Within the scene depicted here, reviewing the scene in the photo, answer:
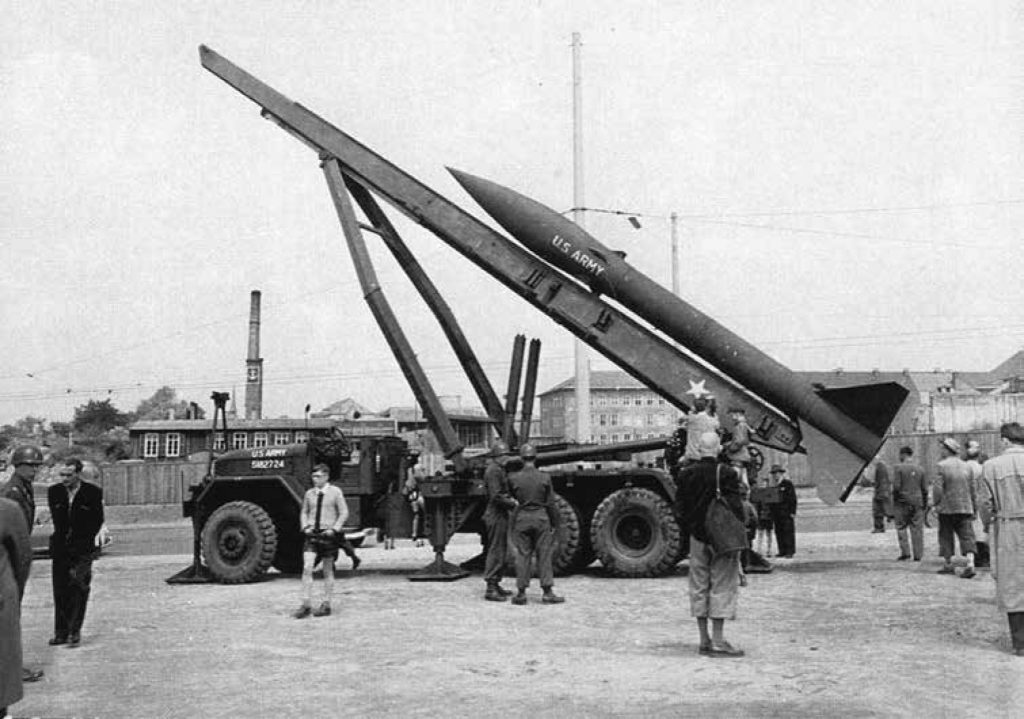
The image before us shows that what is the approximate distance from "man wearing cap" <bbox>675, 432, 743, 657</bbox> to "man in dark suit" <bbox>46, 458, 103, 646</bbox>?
474cm

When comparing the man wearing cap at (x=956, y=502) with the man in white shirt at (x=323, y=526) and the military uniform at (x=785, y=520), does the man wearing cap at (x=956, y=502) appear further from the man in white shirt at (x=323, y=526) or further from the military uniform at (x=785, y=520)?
the man in white shirt at (x=323, y=526)

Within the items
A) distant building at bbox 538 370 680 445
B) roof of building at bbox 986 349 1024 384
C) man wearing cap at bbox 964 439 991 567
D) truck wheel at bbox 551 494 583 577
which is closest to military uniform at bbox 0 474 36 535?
truck wheel at bbox 551 494 583 577

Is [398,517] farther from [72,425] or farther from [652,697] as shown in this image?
[72,425]

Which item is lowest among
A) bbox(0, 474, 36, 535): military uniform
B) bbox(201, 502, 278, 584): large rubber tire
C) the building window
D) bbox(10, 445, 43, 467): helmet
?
bbox(201, 502, 278, 584): large rubber tire

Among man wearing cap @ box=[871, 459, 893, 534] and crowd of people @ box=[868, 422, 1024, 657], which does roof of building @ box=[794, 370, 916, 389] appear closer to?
crowd of people @ box=[868, 422, 1024, 657]

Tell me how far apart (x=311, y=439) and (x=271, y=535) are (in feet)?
4.10

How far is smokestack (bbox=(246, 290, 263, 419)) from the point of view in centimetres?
4475

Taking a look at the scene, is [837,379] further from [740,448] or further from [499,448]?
[499,448]

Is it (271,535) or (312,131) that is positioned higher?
(312,131)

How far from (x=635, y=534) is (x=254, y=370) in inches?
1449

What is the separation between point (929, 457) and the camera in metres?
31.8

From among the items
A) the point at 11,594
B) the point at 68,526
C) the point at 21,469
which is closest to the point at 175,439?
the point at 68,526

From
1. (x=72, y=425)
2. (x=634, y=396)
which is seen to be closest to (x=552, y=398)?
(x=634, y=396)

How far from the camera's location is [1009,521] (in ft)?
23.4
